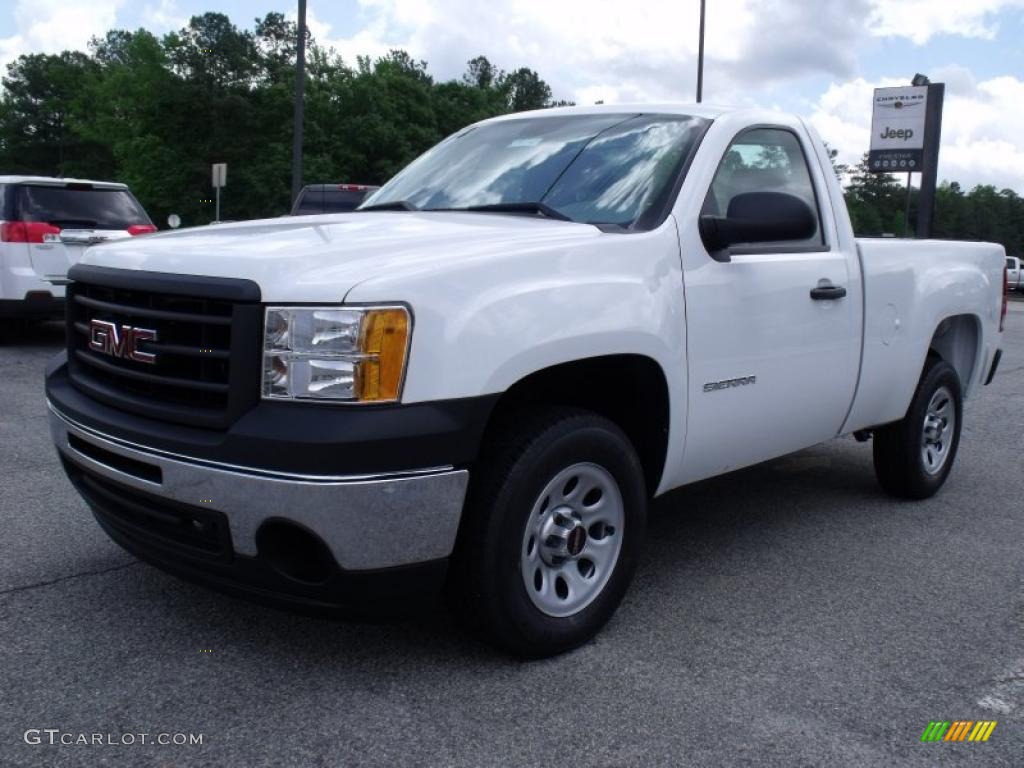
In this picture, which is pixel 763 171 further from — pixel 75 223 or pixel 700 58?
pixel 700 58

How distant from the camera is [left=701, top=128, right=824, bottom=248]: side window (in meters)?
4.13

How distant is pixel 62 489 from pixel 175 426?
2603 mm

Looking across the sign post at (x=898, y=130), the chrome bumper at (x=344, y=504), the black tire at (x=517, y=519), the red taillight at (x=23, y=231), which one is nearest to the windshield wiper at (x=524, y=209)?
the black tire at (x=517, y=519)

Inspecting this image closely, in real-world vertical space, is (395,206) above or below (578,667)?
above

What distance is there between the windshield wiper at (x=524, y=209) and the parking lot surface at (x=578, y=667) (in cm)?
146

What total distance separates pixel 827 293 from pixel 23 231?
28.1ft

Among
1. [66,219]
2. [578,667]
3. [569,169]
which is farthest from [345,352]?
[66,219]

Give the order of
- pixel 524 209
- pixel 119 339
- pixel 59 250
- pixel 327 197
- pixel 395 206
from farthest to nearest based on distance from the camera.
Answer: pixel 327 197
pixel 59 250
pixel 395 206
pixel 524 209
pixel 119 339

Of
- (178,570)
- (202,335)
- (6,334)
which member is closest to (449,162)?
(202,335)

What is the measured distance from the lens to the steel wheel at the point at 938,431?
222 inches

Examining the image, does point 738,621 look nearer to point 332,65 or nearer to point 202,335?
point 202,335

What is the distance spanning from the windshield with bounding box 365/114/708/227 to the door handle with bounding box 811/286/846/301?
81 centimetres

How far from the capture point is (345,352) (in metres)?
2.88

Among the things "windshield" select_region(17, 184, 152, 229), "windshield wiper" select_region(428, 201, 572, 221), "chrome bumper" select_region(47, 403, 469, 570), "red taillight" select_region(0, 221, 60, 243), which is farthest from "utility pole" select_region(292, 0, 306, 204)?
"chrome bumper" select_region(47, 403, 469, 570)
